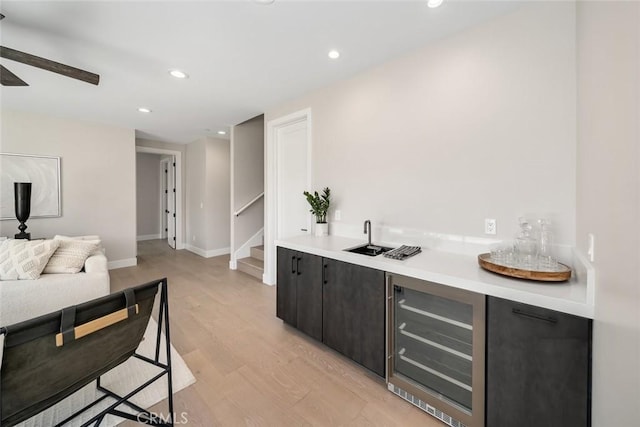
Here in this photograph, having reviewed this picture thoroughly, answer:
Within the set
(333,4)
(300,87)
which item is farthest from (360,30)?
Result: (300,87)

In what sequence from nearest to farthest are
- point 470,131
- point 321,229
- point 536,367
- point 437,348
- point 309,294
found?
point 536,367 < point 437,348 < point 470,131 < point 309,294 < point 321,229

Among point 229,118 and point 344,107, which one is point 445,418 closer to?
point 344,107

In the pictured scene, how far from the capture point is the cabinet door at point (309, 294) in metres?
2.19

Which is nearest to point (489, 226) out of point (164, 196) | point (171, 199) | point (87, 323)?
point (87, 323)

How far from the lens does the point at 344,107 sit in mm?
2725

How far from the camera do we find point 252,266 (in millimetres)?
4223

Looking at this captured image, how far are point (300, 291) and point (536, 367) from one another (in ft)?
5.49

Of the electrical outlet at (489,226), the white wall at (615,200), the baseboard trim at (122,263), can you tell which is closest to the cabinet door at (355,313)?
the electrical outlet at (489,226)

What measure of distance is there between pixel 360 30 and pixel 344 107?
2.77 ft

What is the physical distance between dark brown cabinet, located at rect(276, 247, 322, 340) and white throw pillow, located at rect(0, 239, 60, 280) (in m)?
2.00

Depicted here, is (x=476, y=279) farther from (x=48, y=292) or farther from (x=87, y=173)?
(x=87, y=173)

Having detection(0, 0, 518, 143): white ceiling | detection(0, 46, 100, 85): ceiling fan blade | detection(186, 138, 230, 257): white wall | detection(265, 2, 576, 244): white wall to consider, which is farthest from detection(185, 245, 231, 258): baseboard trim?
detection(0, 46, 100, 85): ceiling fan blade

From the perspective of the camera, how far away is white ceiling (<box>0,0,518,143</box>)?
1.68 metres

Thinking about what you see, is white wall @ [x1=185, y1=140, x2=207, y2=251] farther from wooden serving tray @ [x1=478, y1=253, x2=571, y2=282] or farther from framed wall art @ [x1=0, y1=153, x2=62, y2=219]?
wooden serving tray @ [x1=478, y1=253, x2=571, y2=282]
